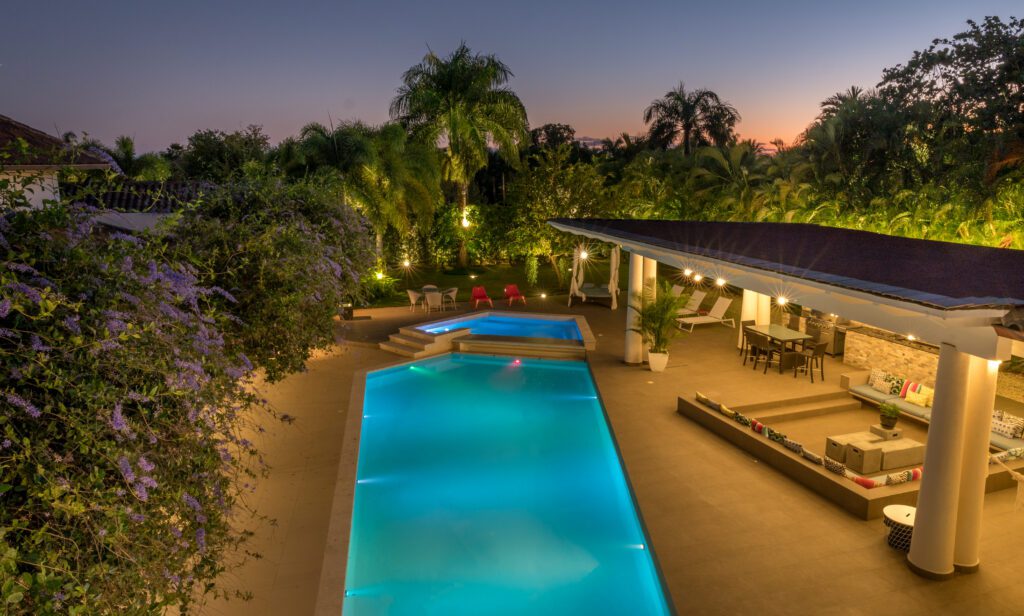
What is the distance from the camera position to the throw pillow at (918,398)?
10.3 meters

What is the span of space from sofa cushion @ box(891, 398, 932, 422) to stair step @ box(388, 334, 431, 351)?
10.4 m

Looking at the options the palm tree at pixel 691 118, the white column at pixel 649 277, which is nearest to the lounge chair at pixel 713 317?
the white column at pixel 649 277

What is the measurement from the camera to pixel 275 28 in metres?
26.8

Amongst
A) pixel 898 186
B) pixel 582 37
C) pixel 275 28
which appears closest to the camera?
pixel 898 186

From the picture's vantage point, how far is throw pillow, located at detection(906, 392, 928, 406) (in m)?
10.3

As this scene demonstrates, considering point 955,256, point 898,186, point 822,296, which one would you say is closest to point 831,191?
point 898,186

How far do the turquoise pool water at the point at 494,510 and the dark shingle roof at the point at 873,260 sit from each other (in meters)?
3.64

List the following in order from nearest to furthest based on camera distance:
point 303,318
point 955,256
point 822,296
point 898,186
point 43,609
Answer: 1. point 43,609
2. point 303,318
3. point 822,296
4. point 955,256
5. point 898,186

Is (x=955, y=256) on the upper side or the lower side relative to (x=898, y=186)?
lower

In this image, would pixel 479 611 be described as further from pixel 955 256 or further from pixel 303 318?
pixel 955 256

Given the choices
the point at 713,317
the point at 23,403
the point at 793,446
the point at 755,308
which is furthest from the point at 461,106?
the point at 23,403

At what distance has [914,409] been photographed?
33.4 feet

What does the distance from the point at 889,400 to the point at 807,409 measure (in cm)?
132

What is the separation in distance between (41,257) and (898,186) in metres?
24.4
